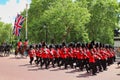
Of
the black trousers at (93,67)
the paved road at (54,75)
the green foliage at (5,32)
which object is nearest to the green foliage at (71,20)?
the paved road at (54,75)

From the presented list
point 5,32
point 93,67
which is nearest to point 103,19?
point 93,67

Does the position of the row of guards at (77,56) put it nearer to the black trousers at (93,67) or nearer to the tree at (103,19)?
the black trousers at (93,67)

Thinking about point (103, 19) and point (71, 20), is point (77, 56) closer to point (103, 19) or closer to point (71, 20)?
point (71, 20)

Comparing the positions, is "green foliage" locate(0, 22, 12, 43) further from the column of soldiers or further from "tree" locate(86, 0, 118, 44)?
the column of soldiers

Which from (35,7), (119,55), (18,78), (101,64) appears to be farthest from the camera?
(35,7)

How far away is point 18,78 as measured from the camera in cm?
2127

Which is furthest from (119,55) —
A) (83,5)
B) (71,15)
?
(83,5)

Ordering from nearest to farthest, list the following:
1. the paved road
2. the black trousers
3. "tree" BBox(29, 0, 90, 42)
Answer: the paved road, the black trousers, "tree" BBox(29, 0, 90, 42)

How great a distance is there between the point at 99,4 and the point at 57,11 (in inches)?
545

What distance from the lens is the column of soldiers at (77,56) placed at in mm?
24295

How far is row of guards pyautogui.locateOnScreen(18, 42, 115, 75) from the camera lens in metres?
24.3

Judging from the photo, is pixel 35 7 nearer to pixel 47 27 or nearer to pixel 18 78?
pixel 47 27

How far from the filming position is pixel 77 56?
27.0 metres

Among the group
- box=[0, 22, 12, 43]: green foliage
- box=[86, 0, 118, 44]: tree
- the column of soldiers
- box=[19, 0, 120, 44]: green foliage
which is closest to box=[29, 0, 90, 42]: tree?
box=[19, 0, 120, 44]: green foliage
